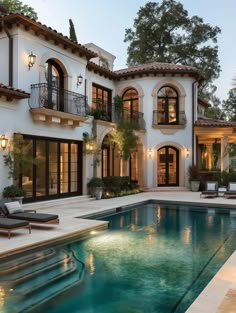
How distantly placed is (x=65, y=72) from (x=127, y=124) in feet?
17.3

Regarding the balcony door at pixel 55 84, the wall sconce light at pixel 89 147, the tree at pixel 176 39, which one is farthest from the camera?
the tree at pixel 176 39

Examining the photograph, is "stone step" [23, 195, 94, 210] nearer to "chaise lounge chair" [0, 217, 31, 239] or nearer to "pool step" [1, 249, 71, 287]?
"chaise lounge chair" [0, 217, 31, 239]

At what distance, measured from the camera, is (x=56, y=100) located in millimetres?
15727

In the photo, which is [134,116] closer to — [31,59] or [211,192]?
[211,192]

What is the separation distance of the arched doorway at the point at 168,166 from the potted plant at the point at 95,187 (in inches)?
242

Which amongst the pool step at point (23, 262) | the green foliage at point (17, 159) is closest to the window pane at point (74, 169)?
the green foliage at point (17, 159)

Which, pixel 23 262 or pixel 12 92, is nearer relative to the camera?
pixel 23 262

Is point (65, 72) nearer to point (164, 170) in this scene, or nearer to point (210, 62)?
point (164, 170)

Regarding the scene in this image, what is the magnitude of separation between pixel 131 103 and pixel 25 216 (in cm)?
1507

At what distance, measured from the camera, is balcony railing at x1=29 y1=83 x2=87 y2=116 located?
1424 cm

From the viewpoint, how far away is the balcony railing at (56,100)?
46.7 feet

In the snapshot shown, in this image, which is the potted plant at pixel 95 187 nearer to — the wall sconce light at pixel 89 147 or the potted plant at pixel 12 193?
the wall sconce light at pixel 89 147

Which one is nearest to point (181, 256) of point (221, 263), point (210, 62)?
point (221, 263)

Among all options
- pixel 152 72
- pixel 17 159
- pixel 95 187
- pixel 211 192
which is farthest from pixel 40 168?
pixel 152 72
